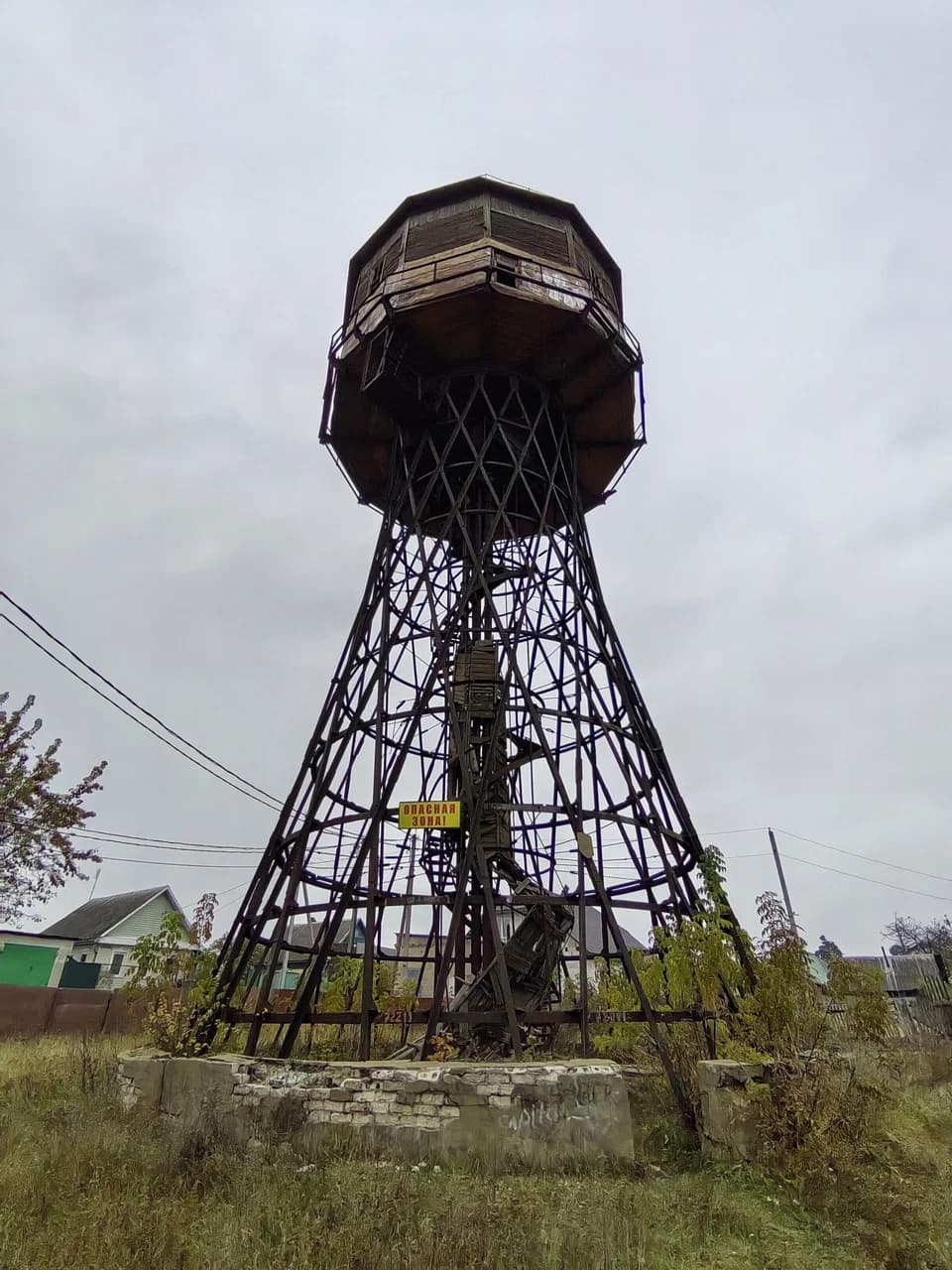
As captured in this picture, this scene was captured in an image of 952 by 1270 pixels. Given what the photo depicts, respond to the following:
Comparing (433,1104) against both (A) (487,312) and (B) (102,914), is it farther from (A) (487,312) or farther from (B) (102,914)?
(B) (102,914)

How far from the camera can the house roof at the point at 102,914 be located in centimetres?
3469

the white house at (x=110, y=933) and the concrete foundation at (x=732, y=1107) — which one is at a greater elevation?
the white house at (x=110, y=933)

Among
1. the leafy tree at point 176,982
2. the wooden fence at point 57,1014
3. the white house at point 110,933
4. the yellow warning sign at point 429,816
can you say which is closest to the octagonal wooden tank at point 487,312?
the yellow warning sign at point 429,816

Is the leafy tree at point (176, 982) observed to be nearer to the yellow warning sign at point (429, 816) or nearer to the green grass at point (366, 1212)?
the green grass at point (366, 1212)

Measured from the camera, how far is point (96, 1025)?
18.4 m

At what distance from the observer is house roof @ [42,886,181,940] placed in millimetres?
34688

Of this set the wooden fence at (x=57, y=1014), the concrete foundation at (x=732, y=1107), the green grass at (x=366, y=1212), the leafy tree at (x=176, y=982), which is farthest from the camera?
the wooden fence at (x=57, y=1014)

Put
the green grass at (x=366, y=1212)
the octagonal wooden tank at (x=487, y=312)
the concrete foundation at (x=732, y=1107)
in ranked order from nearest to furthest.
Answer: the green grass at (x=366, y=1212), the concrete foundation at (x=732, y=1107), the octagonal wooden tank at (x=487, y=312)

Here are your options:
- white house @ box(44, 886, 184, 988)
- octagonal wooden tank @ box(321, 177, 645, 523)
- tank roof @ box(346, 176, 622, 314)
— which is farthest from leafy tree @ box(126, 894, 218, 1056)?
white house @ box(44, 886, 184, 988)

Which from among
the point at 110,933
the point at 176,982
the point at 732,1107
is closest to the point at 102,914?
the point at 110,933

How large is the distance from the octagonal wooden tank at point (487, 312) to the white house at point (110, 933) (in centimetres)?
2862

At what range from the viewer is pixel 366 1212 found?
5.58m

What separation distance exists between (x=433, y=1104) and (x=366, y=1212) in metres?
1.83

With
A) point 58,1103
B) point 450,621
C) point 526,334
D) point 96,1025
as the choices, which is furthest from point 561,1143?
point 96,1025
